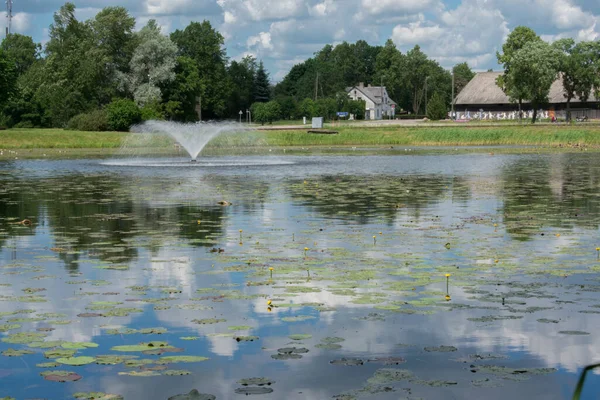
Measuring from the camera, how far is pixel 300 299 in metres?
12.0

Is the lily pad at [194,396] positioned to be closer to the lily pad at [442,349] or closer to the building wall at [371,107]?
the lily pad at [442,349]

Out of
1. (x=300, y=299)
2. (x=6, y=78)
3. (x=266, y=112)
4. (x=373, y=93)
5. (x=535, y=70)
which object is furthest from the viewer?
(x=373, y=93)

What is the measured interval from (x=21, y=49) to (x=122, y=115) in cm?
8873

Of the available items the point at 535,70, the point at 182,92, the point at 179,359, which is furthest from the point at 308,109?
the point at 179,359

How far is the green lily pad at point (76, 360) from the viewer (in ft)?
29.2

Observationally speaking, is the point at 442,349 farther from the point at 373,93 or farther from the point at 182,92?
the point at 373,93

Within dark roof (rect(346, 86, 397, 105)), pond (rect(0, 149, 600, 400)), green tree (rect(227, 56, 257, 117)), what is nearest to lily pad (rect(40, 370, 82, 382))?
pond (rect(0, 149, 600, 400))

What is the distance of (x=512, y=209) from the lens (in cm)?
2380

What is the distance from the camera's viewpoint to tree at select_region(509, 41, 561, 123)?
318ft

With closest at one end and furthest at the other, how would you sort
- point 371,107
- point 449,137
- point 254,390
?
point 254,390, point 449,137, point 371,107

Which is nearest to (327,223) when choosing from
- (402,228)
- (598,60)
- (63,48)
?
(402,228)

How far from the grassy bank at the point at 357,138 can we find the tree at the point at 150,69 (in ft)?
45.9

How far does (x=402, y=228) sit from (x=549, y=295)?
25.6 ft

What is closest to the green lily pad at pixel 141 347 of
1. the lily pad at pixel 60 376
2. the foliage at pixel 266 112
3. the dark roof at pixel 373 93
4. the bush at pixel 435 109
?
the lily pad at pixel 60 376
